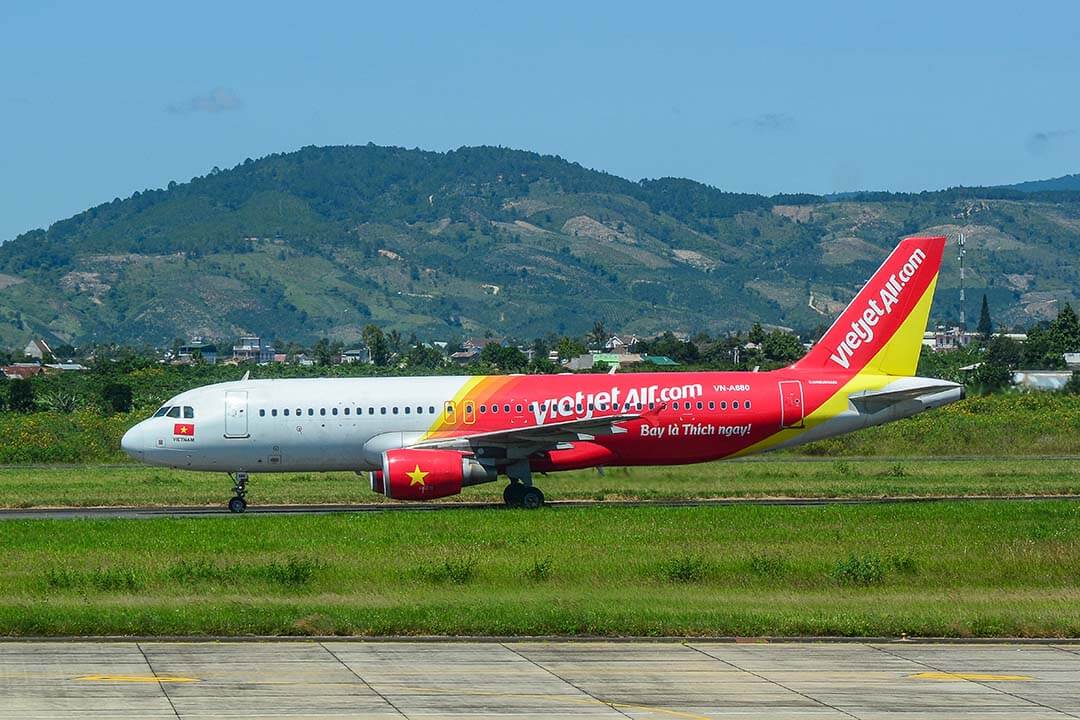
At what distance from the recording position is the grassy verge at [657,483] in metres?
44.9

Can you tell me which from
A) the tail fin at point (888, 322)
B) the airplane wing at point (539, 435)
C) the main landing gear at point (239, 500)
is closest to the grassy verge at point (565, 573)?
the airplane wing at point (539, 435)

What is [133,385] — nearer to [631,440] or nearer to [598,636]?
[631,440]

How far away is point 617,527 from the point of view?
115 feet

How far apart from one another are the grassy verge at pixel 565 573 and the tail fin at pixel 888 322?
6.30 meters

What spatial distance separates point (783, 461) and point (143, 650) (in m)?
37.8

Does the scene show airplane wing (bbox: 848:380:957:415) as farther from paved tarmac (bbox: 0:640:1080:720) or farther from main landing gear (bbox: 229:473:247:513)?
paved tarmac (bbox: 0:640:1080:720)

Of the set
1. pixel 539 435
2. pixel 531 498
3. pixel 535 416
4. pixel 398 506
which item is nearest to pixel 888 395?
pixel 535 416

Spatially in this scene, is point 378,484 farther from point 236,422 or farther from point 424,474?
point 236,422

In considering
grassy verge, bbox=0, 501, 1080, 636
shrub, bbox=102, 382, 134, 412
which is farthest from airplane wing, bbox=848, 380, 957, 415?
shrub, bbox=102, 382, 134, 412

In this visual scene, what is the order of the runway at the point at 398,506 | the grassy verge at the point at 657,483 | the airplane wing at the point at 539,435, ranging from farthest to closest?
the grassy verge at the point at 657,483
the runway at the point at 398,506
the airplane wing at the point at 539,435

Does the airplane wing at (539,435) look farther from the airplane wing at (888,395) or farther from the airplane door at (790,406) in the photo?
the airplane wing at (888,395)

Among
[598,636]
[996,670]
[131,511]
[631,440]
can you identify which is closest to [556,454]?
[631,440]

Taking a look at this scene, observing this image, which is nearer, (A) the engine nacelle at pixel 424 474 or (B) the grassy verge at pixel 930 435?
(A) the engine nacelle at pixel 424 474

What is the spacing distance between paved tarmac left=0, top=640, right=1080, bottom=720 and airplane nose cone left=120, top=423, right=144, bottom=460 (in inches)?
831
